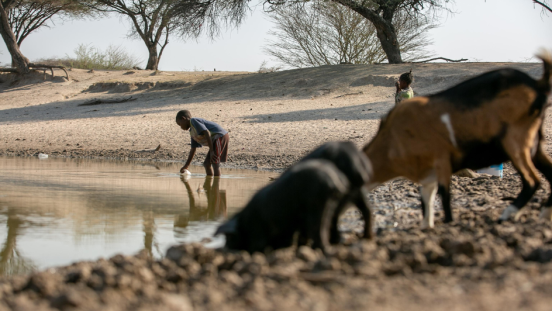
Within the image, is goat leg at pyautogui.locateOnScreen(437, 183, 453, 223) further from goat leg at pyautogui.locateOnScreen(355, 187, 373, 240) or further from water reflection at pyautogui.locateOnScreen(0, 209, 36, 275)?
water reflection at pyautogui.locateOnScreen(0, 209, 36, 275)

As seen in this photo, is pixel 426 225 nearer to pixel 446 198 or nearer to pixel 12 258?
pixel 446 198

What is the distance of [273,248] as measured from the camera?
3904 millimetres

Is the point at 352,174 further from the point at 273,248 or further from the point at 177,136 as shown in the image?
the point at 177,136

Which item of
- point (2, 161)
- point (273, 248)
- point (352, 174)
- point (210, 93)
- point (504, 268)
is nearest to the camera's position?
point (504, 268)

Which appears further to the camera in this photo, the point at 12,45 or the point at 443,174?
the point at 12,45

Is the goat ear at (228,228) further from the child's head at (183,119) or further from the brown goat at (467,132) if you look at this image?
the child's head at (183,119)

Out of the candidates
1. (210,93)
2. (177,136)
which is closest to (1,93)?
(210,93)

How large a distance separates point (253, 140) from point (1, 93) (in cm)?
1583

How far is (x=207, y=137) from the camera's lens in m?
8.79

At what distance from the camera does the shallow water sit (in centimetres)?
464

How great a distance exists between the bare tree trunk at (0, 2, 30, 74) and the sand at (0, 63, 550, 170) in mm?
1542

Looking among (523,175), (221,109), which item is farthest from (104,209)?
(221,109)

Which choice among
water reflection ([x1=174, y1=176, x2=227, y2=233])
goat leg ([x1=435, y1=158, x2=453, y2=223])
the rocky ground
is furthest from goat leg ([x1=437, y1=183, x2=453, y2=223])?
water reflection ([x1=174, y1=176, x2=227, y2=233])

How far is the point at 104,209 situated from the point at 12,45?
22865mm
